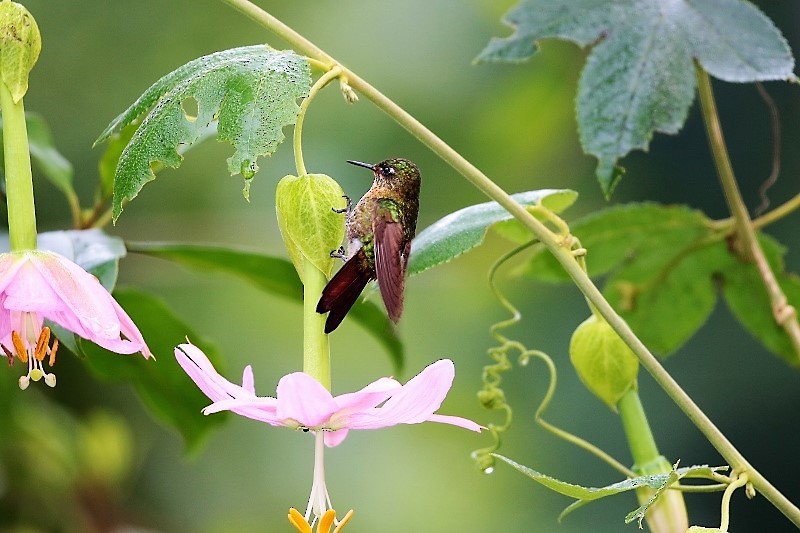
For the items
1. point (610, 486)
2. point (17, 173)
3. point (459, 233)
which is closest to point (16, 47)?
point (17, 173)

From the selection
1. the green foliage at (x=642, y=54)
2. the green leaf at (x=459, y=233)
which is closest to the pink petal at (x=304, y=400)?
the green leaf at (x=459, y=233)

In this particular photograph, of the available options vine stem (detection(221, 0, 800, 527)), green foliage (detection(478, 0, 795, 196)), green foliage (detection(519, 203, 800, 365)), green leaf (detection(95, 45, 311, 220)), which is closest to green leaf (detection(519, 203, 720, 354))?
green foliage (detection(519, 203, 800, 365))

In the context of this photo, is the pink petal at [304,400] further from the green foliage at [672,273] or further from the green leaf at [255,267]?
the green foliage at [672,273]

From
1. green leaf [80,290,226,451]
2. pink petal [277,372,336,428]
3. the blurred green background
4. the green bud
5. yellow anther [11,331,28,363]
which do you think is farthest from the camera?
Result: the blurred green background

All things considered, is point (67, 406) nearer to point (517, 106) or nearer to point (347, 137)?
point (347, 137)

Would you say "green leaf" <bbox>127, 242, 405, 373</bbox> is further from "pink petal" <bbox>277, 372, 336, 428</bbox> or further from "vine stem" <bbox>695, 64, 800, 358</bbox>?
"pink petal" <bbox>277, 372, 336, 428</bbox>

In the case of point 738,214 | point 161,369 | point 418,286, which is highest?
point 738,214

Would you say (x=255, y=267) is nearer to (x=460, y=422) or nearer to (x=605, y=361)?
(x=605, y=361)
